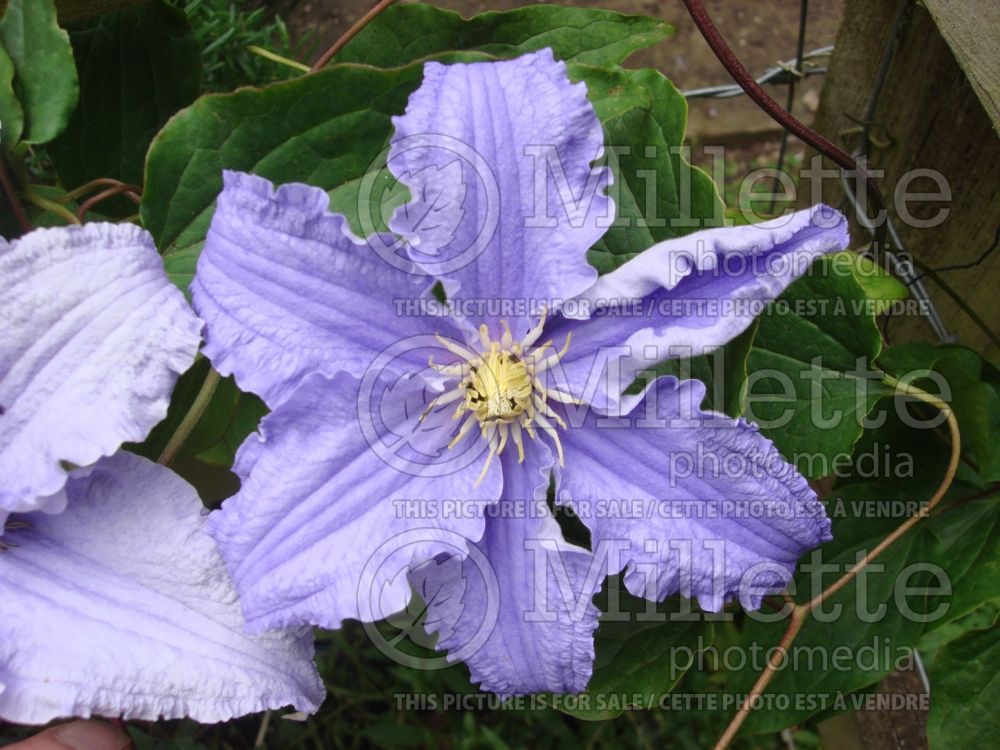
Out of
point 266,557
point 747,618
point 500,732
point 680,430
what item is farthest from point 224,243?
point 500,732

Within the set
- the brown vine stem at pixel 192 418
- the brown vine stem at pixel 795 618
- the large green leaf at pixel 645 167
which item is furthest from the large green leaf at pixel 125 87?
the brown vine stem at pixel 795 618

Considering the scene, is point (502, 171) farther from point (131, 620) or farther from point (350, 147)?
point (131, 620)

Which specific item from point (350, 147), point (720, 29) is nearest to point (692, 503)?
point (350, 147)

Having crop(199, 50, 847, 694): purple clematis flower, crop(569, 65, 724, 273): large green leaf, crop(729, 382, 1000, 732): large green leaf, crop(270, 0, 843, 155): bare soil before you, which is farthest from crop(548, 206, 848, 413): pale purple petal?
crop(270, 0, 843, 155): bare soil

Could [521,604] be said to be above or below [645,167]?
below

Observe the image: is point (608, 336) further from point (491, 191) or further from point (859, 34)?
point (859, 34)

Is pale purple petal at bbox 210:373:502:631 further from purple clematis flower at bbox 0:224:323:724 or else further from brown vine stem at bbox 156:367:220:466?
brown vine stem at bbox 156:367:220:466
